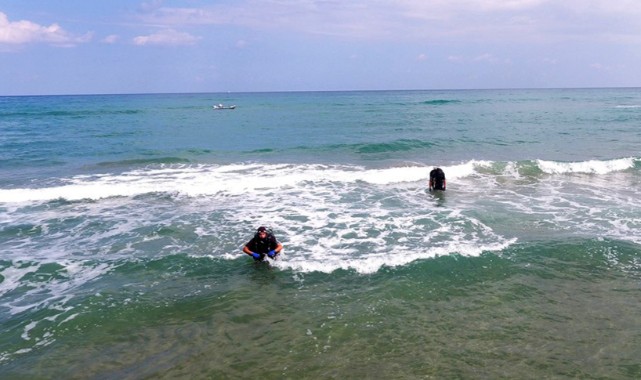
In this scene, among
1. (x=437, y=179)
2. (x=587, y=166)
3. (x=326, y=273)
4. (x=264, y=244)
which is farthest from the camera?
(x=587, y=166)

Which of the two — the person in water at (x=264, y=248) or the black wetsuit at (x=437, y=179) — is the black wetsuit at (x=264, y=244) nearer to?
the person in water at (x=264, y=248)

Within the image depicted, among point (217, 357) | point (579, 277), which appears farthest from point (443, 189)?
point (217, 357)

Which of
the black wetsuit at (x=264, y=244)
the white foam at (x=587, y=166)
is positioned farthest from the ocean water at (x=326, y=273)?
the black wetsuit at (x=264, y=244)

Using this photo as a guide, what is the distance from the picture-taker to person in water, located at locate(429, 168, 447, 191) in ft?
66.3

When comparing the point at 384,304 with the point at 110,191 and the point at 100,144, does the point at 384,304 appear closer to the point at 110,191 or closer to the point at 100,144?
the point at 110,191

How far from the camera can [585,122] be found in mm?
51250

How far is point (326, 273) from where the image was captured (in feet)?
39.1

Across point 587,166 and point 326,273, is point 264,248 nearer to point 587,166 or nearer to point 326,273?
point 326,273

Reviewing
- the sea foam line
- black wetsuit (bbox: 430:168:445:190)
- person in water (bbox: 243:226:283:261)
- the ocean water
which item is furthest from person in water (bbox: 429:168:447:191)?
person in water (bbox: 243:226:283:261)

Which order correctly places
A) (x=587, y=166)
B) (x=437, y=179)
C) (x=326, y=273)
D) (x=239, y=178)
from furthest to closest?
1. (x=587, y=166)
2. (x=239, y=178)
3. (x=437, y=179)
4. (x=326, y=273)

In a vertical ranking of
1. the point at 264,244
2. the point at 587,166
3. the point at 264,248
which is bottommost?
the point at 264,248

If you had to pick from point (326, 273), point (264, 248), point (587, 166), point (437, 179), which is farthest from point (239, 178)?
point (587, 166)

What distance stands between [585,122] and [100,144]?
52.5 m

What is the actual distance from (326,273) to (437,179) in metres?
10.3
